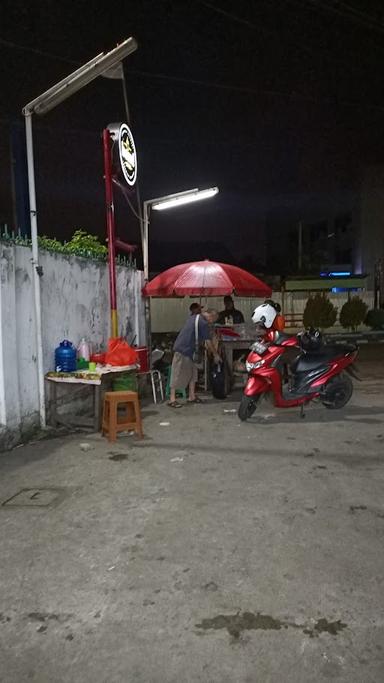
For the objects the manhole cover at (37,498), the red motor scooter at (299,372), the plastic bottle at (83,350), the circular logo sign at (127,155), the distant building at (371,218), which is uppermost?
the distant building at (371,218)

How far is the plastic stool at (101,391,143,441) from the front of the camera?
6250 mm

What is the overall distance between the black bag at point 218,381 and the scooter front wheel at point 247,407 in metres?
1.73

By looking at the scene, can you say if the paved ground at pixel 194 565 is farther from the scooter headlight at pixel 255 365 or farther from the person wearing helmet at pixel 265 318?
the person wearing helmet at pixel 265 318

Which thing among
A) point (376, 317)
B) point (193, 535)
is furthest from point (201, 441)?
point (376, 317)

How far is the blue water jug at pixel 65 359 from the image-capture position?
6852mm

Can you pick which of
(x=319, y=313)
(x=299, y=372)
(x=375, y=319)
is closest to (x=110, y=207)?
(x=299, y=372)

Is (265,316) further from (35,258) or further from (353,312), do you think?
(353,312)

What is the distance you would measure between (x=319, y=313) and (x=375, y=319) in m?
4.02

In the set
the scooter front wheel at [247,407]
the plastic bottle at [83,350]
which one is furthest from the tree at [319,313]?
the plastic bottle at [83,350]

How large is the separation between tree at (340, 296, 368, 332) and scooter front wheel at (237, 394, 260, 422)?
917 inches

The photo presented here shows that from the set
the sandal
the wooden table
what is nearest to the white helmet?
the sandal

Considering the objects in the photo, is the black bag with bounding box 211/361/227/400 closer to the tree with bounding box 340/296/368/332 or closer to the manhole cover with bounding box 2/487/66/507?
the manhole cover with bounding box 2/487/66/507

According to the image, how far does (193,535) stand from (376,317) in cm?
2848

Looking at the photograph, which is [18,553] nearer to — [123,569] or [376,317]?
[123,569]
